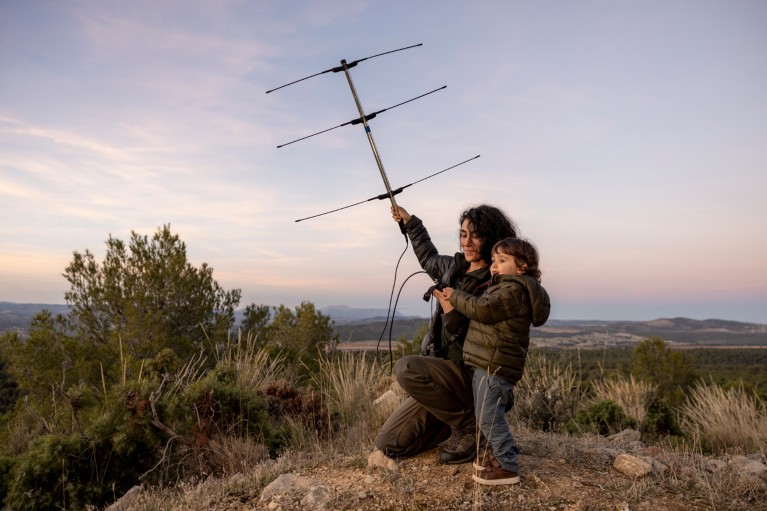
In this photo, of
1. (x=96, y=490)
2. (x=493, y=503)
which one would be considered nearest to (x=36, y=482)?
(x=96, y=490)

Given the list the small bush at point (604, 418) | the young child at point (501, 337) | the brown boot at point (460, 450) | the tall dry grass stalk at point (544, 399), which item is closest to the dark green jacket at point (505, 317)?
the young child at point (501, 337)

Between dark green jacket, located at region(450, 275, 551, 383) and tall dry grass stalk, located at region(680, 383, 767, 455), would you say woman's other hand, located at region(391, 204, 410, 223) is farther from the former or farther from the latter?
tall dry grass stalk, located at region(680, 383, 767, 455)

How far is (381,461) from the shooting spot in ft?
13.5

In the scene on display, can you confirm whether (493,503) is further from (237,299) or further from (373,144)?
(237,299)

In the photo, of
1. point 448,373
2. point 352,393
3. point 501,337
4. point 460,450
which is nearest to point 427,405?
point 448,373

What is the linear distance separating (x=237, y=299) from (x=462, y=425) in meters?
10.8

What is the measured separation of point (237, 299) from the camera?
14.0 m

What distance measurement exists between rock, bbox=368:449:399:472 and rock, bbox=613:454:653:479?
174 cm

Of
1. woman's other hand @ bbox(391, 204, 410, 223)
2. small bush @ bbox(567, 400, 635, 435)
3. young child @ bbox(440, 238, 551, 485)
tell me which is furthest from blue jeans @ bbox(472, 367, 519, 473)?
small bush @ bbox(567, 400, 635, 435)

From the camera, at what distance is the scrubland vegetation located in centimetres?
470

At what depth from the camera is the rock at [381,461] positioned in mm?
4012

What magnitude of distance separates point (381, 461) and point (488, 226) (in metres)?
2.03

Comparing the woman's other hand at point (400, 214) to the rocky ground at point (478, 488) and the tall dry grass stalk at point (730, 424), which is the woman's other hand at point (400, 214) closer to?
the rocky ground at point (478, 488)

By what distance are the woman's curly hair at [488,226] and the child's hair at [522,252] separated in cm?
33
